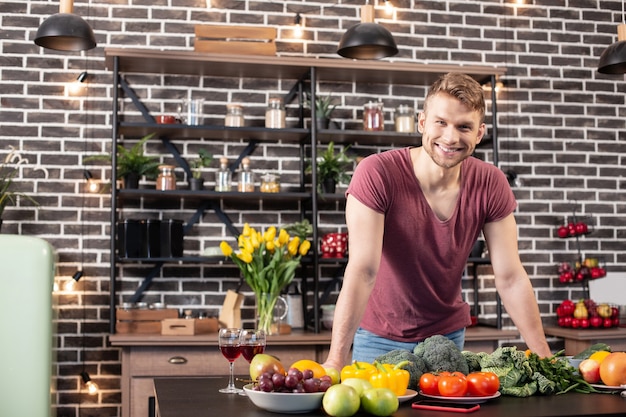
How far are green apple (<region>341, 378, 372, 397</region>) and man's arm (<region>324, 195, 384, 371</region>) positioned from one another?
51cm

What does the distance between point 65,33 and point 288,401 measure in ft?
8.52

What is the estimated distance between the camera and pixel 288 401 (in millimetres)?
1589

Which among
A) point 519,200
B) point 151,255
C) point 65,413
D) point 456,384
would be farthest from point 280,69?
point 456,384

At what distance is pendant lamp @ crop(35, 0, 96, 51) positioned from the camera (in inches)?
143

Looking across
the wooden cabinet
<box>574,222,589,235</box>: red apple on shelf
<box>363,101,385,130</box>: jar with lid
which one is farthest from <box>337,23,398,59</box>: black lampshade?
<box>574,222,589,235</box>: red apple on shelf

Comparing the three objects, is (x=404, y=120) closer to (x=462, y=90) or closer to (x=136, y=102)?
(x=136, y=102)

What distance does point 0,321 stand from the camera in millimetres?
2018

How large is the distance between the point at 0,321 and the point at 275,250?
2126 mm

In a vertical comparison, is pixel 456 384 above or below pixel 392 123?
below

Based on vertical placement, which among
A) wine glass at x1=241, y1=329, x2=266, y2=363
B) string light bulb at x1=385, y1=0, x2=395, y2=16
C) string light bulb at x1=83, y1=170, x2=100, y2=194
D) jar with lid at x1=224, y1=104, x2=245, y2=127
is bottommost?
wine glass at x1=241, y1=329, x2=266, y2=363

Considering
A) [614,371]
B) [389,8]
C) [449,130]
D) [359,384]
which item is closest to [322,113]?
[389,8]

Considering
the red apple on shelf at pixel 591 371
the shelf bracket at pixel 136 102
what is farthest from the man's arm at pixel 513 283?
the shelf bracket at pixel 136 102

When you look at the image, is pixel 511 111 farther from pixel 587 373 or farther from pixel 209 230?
pixel 587 373

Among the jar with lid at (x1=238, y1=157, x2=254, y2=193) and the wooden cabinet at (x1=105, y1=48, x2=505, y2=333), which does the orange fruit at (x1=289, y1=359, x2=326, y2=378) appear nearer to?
the wooden cabinet at (x1=105, y1=48, x2=505, y2=333)
